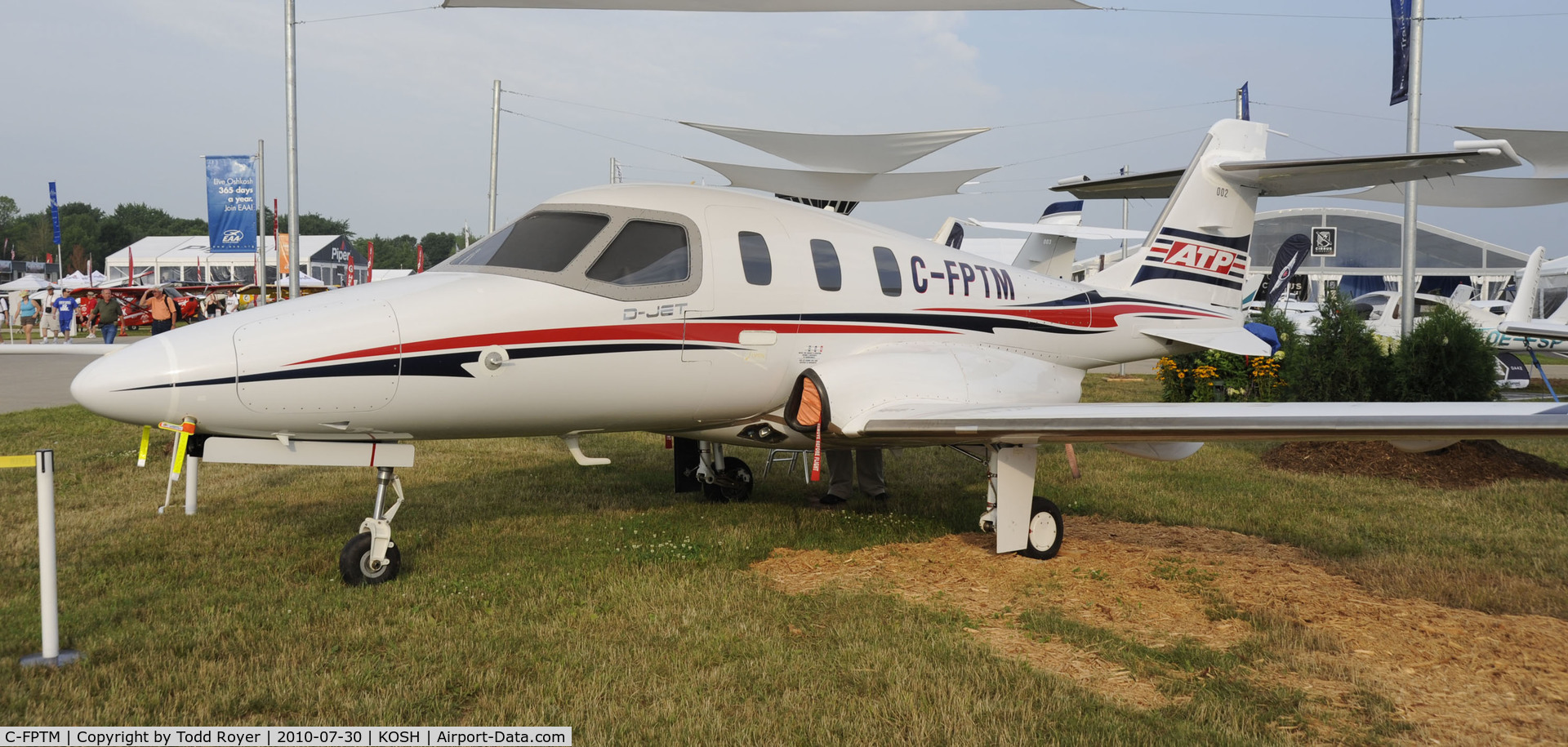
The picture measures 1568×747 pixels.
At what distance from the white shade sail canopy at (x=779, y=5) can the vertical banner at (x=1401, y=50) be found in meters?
8.62

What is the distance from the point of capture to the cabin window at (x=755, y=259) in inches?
267

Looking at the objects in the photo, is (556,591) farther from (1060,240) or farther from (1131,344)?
(1060,240)

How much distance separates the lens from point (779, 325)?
22.7 ft

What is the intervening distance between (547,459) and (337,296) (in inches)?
253

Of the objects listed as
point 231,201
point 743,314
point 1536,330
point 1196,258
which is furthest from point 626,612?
point 231,201

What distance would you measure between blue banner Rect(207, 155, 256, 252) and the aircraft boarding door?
1965 cm

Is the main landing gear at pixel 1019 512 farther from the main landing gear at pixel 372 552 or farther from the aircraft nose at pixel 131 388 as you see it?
the aircraft nose at pixel 131 388

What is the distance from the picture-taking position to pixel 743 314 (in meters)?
6.71

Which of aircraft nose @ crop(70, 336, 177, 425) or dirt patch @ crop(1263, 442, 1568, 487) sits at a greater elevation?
aircraft nose @ crop(70, 336, 177, 425)

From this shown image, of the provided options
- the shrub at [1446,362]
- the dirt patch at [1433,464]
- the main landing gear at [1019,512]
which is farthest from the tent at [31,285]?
the shrub at [1446,362]

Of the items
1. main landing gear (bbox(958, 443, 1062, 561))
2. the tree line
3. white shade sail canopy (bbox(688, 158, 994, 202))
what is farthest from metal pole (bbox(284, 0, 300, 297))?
the tree line

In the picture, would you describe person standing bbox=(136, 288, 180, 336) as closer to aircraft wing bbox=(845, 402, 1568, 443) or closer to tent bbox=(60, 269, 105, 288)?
aircraft wing bbox=(845, 402, 1568, 443)

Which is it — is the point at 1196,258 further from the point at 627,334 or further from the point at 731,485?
the point at 627,334

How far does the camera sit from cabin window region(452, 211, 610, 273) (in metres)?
6.05
